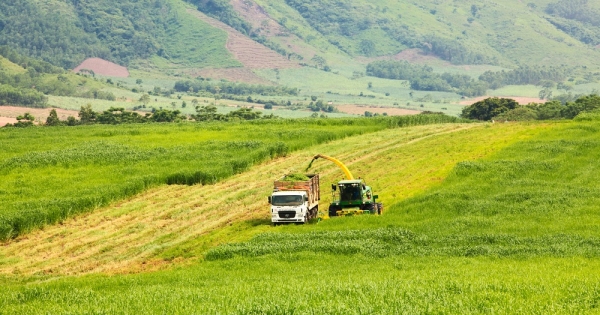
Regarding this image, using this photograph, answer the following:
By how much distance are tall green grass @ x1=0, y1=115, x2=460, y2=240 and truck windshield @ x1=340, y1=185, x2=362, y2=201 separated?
53.5ft

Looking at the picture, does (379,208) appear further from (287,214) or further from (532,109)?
(532,109)

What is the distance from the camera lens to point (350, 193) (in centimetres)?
5453

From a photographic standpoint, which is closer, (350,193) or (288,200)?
(288,200)

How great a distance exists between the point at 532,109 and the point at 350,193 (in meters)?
110

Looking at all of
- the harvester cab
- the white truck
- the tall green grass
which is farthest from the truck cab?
the tall green grass

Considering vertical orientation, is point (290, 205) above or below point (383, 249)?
above

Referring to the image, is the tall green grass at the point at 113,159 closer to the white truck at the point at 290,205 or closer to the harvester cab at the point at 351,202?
the white truck at the point at 290,205

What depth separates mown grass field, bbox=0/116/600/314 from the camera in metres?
27.3

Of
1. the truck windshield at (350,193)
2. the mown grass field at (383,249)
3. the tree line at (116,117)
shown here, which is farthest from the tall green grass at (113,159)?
the tree line at (116,117)

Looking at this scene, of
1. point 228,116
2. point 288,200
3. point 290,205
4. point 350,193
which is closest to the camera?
point 290,205

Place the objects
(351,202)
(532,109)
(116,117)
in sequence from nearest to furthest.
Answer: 1. (351,202)
2. (116,117)
3. (532,109)

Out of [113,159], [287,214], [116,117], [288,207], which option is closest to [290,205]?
[288,207]

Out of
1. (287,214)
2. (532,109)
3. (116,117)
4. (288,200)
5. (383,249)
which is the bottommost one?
(383,249)

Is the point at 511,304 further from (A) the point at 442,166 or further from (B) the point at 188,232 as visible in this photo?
(A) the point at 442,166
